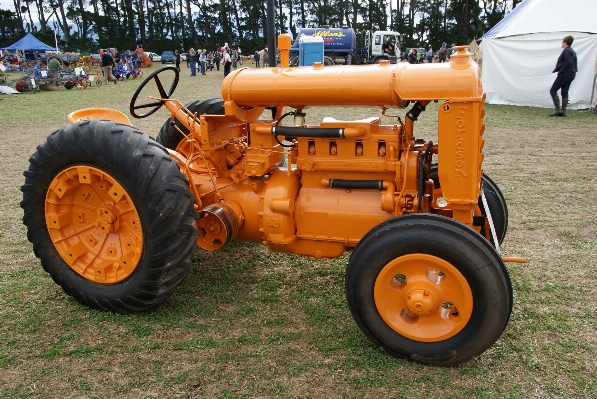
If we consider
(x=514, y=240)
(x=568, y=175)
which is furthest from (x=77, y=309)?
(x=568, y=175)

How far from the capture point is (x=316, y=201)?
3.34 meters

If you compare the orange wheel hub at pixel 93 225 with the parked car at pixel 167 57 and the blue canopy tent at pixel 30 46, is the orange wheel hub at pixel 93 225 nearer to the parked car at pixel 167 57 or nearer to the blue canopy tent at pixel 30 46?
the blue canopy tent at pixel 30 46

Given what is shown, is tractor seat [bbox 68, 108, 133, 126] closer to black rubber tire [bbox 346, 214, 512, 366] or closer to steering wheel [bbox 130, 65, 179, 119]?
steering wheel [bbox 130, 65, 179, 119]

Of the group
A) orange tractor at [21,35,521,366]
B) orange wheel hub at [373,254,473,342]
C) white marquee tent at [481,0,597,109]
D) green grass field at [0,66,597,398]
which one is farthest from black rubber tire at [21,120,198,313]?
white marquee tent at [481,0,597,109]

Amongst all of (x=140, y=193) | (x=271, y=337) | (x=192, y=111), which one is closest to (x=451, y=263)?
(x=271, y=337)

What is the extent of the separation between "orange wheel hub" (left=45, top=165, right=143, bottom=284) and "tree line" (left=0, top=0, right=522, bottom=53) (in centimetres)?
4985

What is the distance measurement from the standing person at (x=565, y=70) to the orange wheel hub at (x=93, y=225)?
36.7 feet

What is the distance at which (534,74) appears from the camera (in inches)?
519

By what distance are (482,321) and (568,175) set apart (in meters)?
4.79

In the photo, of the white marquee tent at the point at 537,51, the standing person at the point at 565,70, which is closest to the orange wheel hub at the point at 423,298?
the standing person at the point at 565,70

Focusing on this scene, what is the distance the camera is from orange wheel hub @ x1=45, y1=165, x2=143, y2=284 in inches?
128

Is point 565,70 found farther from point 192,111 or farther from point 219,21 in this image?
point 219,21

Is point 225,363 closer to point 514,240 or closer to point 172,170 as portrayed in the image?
point 172,170

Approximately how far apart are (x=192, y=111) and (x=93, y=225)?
148cm
